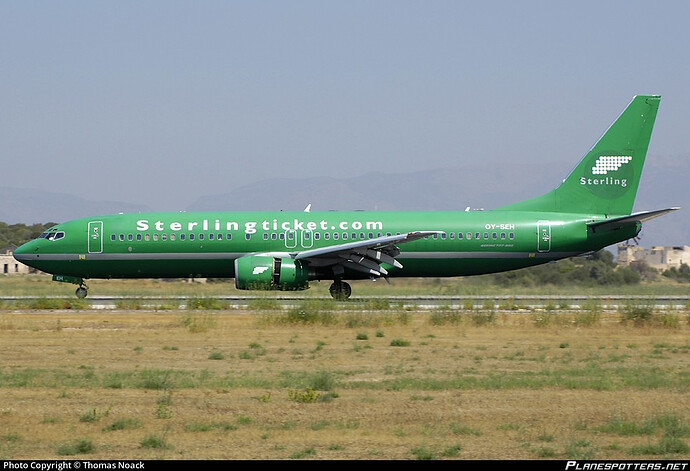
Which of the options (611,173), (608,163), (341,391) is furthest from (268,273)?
(341,391)

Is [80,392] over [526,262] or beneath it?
beneath

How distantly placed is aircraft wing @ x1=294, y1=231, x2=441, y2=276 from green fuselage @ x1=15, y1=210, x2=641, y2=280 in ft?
1.75

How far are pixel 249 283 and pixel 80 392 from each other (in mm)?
18561

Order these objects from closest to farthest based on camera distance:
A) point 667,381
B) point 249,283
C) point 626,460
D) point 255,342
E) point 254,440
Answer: point 626,460
point 254,440
point 667,381
point 255,342
point 249,283

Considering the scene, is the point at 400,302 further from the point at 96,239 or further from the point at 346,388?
the point at 346,388

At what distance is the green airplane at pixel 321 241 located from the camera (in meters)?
36.5

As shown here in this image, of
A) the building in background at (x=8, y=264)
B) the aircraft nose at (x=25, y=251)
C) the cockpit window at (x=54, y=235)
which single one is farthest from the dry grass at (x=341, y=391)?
the building in background at (x=8, y=264)

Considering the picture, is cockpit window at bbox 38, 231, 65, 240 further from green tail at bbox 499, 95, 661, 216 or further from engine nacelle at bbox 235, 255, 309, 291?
green tail at bbox 499, 95, 661, 216

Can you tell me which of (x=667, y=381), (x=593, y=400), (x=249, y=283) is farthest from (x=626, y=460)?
(x=249, y=283)

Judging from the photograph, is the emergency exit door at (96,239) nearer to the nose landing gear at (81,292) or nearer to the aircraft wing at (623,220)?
the nose landing gear at (81,292)

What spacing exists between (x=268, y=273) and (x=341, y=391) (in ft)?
61.1

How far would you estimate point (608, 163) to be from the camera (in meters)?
39.2

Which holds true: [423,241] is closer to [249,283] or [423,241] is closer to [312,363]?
[249,283]

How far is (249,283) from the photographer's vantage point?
34.1m
